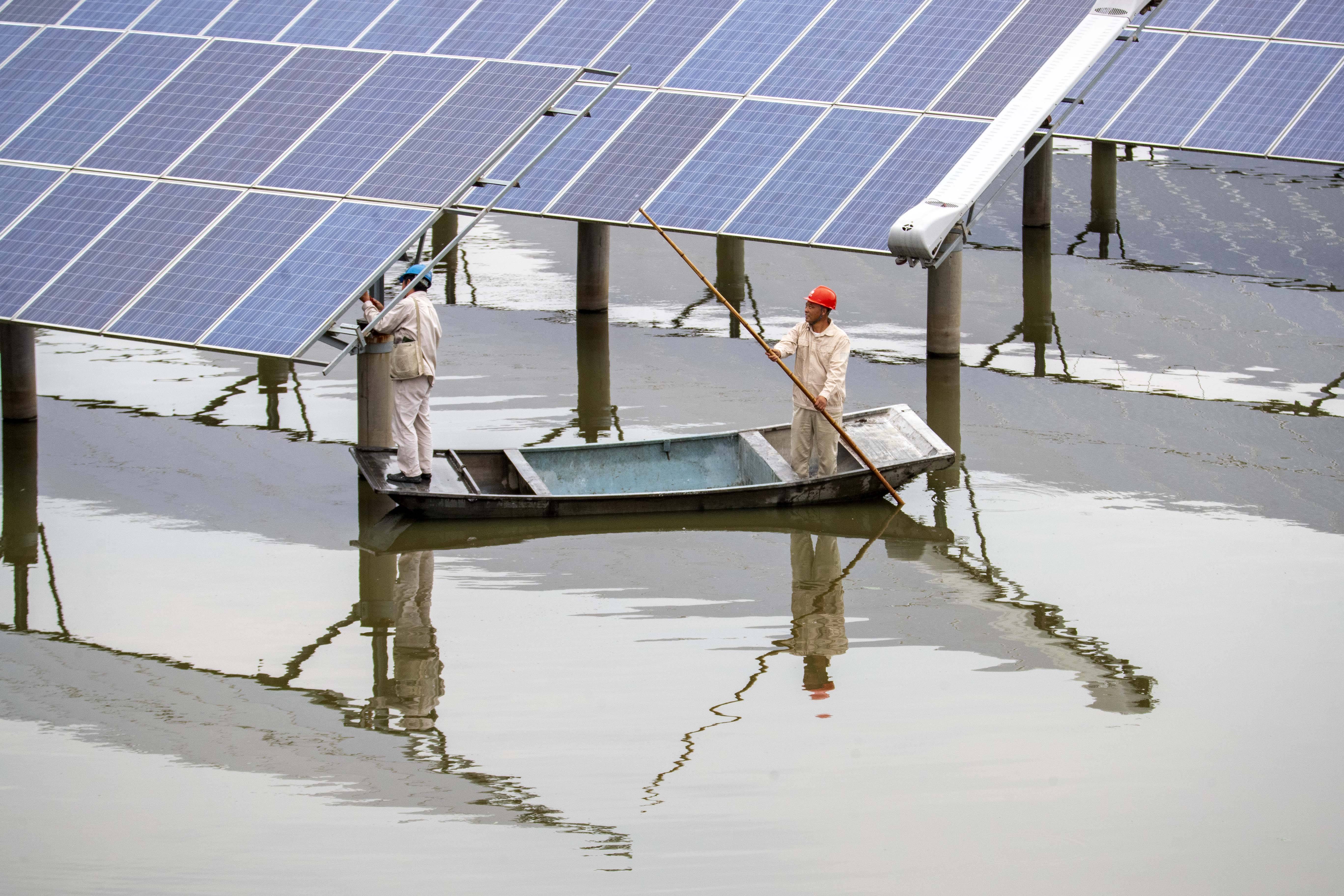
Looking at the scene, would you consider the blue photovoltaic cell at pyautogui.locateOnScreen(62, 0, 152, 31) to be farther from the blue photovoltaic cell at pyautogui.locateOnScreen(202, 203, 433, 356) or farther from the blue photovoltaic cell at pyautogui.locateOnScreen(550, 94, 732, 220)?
the blue photovoltaic cell at pyautogui.locateOnScreen(202, 203, 433, 356)

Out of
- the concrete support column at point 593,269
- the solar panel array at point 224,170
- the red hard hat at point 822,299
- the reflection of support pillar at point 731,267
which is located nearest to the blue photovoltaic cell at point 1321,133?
the reflection of support pillar at point 731,267

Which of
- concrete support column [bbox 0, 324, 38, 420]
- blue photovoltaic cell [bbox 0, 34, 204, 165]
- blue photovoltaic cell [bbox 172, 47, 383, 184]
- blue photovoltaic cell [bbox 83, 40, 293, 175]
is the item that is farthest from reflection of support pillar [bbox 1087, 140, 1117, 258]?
concrete support column [bbox 0, 324, 38, 420]

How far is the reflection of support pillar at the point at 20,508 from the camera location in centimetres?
1052

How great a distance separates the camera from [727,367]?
51.5 ft

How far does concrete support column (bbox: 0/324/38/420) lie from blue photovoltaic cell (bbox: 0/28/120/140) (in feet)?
5.86

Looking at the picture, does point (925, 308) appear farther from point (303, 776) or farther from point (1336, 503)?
point (303, 776)

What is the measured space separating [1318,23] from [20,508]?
47.1 ft

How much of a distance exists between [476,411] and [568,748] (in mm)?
6405

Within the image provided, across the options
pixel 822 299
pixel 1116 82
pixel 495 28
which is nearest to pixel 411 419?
pixel 822 299

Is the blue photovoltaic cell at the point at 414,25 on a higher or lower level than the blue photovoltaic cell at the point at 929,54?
higher

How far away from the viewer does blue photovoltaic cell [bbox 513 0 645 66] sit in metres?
15.8

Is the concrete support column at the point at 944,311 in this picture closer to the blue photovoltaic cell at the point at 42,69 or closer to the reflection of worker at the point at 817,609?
the reflection of worker at the point at 817,609

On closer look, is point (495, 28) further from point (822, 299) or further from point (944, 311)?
point (822, 299)

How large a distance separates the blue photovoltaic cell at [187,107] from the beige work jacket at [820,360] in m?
5.06
